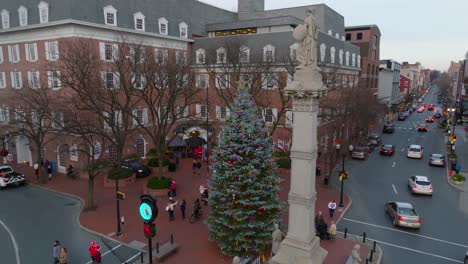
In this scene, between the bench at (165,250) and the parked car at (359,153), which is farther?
the parked car at (359,153)

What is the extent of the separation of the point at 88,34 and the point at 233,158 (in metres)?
21.2

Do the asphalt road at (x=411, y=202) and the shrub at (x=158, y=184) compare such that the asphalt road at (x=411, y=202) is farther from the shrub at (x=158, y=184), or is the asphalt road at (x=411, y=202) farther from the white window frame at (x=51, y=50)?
the white window frame at (x=51, y=50)

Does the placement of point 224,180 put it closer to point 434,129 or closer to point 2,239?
point 2,239

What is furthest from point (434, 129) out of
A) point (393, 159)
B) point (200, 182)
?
point (200, 182)

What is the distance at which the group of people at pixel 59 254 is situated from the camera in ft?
44.9

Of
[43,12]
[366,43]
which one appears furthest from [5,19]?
[366,43]

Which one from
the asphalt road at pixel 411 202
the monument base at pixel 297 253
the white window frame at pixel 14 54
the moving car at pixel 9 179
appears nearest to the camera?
the monument base at pixel 297 253

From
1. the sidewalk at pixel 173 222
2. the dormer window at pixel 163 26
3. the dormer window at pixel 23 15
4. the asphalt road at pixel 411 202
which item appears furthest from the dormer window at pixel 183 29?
the asphalt road at pixel 411 202

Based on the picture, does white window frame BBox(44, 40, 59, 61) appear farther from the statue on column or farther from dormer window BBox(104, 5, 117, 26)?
the statue on column

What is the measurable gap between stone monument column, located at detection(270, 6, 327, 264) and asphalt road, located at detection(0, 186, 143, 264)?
751 centimetres

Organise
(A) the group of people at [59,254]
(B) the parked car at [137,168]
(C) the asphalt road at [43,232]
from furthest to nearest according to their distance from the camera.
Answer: (B) the parked car at [137,168], (C) the asphalt road at [43,232], (A) the group of people at [59,254]

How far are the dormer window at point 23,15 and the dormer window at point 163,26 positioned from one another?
41.1 ft

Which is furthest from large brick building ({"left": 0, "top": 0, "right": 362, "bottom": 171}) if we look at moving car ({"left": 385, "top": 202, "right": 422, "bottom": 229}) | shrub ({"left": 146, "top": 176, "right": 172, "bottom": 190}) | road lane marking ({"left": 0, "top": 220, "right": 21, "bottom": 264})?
moving car ({"left": 385, "top": 202, "right": 422, "bottom": 229})

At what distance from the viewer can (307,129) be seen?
38.1 feet
